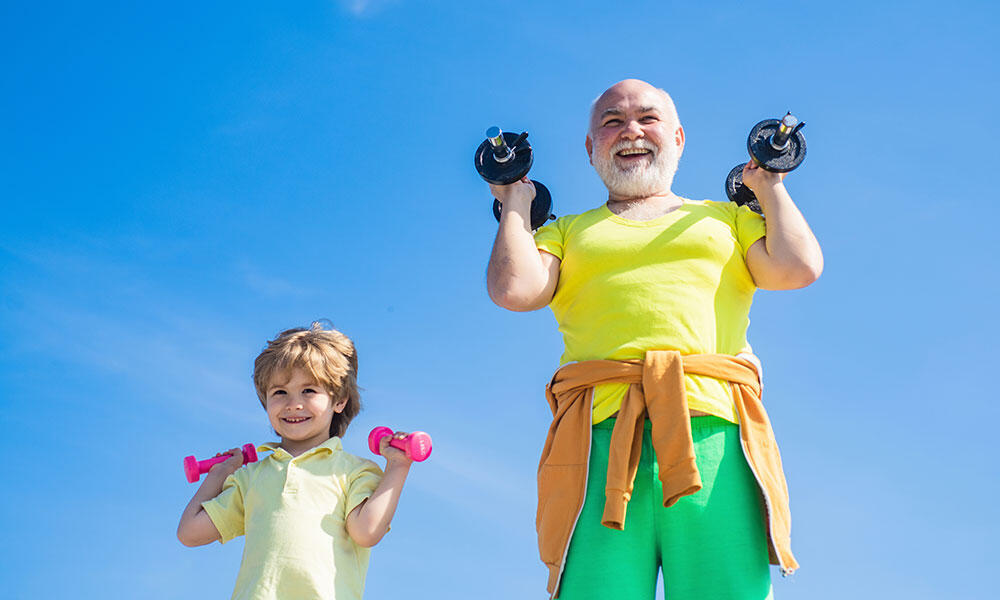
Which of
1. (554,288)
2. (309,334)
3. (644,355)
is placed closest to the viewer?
(644,355)

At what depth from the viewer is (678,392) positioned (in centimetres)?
384

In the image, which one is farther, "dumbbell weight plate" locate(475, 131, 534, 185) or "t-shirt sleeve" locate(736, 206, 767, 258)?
"dumbbell weight plate" locate(475, 131, 534, 185)

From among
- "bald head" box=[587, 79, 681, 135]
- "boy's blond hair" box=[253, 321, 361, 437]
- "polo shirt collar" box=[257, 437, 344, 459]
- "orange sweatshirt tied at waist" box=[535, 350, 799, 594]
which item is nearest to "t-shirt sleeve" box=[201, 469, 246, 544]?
"polo shirt collar" box=[257, 437, 344, 459]

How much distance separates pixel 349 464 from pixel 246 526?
53cm

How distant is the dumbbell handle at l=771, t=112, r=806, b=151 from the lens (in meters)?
4.31

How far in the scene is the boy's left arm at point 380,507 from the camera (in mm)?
4402

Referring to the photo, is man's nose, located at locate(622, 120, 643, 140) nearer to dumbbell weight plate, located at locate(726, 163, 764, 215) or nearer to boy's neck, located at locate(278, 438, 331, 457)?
dumbbell weight plate, located at locate(726, 163, 764, 215)

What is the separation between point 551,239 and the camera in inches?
176

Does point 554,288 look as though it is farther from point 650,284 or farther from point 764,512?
point 764,512

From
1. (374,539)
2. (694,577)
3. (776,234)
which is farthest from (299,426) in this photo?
(776,234)

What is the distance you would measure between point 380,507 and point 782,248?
204cm

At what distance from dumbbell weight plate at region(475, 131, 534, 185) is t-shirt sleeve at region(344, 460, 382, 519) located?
1.44 m

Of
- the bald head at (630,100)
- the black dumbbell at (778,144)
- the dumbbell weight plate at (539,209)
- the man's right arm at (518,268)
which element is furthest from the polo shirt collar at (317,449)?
the black dumbbell at (778,144)

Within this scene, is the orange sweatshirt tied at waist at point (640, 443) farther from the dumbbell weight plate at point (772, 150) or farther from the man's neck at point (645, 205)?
the dumbbell weight plate at point (772, 150)
